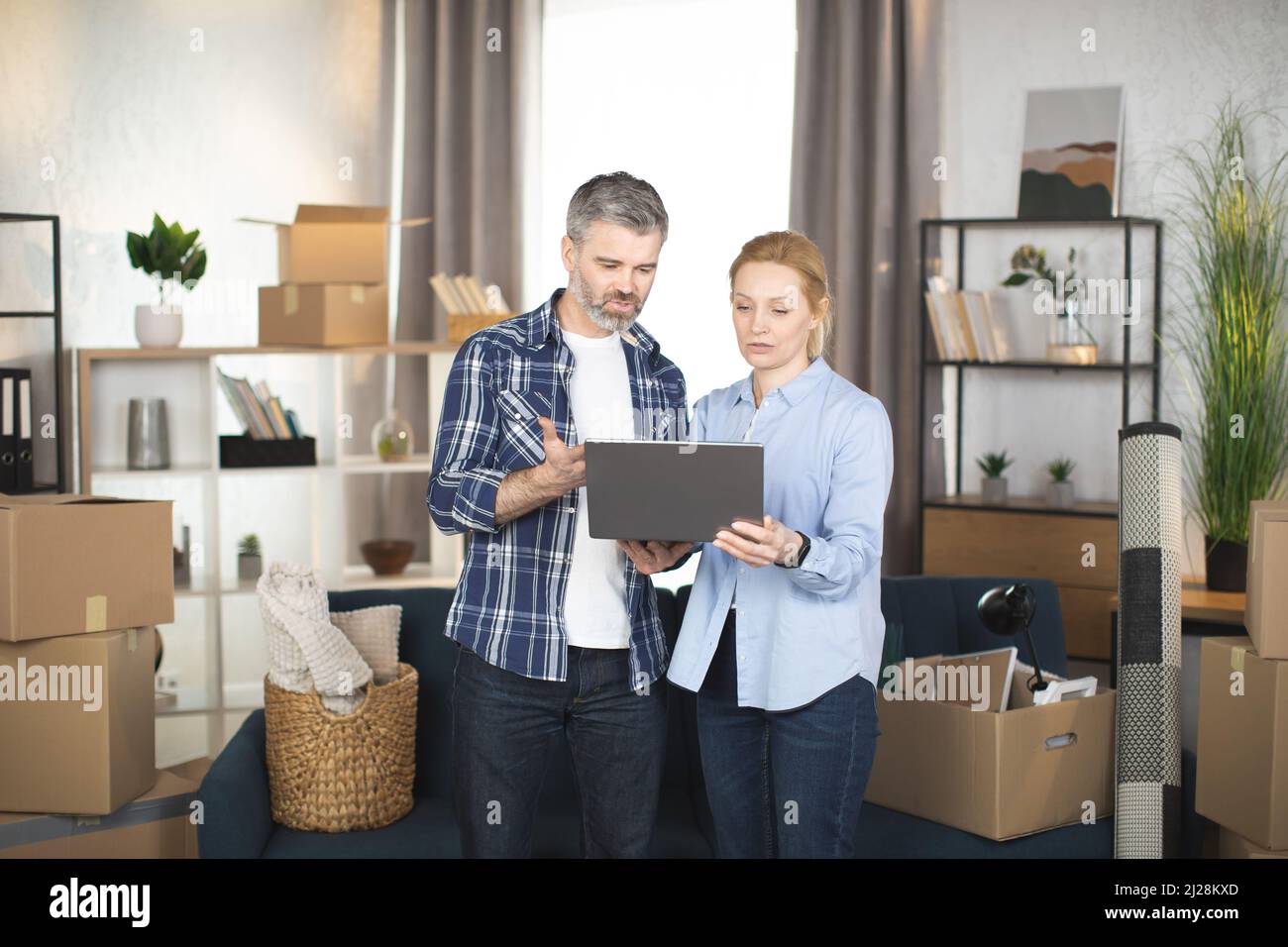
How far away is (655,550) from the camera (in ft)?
5.97

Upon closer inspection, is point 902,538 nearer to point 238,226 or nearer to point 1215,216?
point 1215,216

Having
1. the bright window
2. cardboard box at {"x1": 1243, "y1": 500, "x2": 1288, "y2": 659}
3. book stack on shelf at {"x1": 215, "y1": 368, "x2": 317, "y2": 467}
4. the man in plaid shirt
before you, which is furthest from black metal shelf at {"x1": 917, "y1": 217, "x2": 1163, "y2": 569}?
the man in plaid shirt

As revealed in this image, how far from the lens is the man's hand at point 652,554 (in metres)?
1.82

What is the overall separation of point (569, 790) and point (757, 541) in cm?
112

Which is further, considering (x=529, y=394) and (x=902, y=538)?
(x=902, y=538)

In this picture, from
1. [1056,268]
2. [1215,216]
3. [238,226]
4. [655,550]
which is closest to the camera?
[655,550]

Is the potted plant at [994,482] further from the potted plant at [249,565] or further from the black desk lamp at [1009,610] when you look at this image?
the potted plant at [249,565]

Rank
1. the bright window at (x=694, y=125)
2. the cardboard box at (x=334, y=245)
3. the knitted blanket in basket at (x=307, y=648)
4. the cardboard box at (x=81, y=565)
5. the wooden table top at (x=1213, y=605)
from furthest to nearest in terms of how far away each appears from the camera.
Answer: the bright window at (x=694, y=125)
the cardboard box at (x=334, y=245)
the wooden table top at (x=1213, y=605)
the knitted blanket in basket at (x=307, y=648)
the cardboard box at (x=81, y=565)

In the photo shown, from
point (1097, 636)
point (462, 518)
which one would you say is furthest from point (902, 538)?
point (462, 518)

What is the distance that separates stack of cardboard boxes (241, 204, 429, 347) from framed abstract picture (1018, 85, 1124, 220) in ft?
6.54

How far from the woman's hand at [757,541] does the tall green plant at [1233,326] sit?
2457mm

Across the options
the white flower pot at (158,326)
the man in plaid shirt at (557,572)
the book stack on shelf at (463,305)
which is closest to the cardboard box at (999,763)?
the man in plaid shirt at (557,572)

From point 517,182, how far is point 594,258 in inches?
117

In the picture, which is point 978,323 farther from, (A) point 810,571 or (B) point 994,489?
(A) point 810,571
